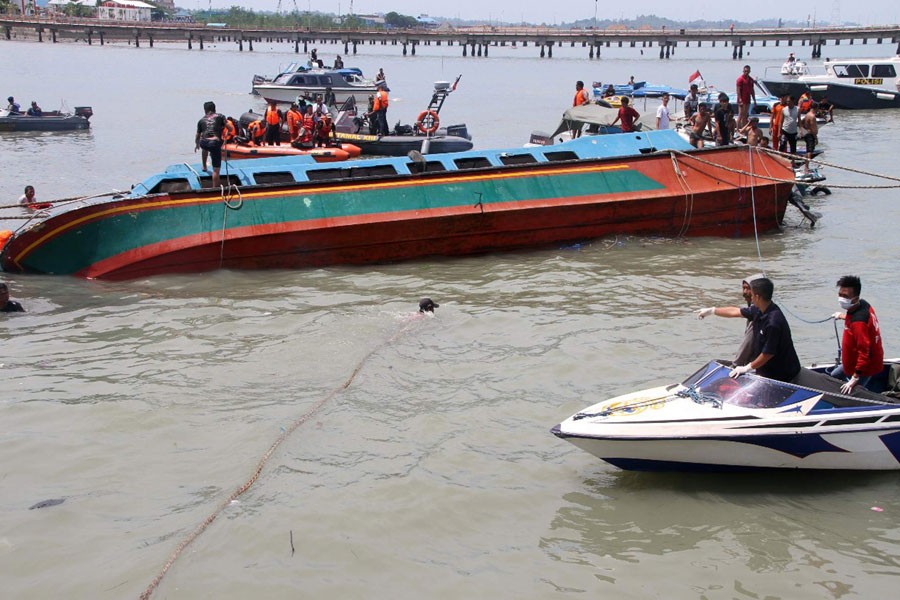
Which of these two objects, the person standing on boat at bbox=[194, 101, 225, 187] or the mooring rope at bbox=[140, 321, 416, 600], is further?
the person standing on boat at bbox=[194, 101, 225, 187]

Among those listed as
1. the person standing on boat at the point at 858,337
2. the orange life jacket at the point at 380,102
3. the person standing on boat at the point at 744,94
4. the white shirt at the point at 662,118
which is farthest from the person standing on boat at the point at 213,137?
the person standing on boat at the point at 744,94

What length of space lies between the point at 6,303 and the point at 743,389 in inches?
407

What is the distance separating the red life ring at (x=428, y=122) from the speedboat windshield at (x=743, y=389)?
19.7m

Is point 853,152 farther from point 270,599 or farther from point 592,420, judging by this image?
point 270,599

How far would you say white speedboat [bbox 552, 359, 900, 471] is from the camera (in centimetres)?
799

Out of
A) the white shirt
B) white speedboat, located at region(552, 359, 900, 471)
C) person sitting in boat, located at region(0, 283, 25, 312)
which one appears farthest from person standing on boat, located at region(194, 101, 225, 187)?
the white shirt

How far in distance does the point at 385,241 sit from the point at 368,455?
7711 millimetres

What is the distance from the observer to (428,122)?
2731cm

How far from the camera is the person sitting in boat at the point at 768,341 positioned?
8219mm

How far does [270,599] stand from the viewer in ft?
23.1

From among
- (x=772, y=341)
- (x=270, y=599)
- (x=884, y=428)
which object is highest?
(x=772, y=341)

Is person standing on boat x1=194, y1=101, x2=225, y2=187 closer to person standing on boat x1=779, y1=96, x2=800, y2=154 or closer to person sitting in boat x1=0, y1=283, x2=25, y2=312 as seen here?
person sitting in boat x1=0, y1=283, x2=25, y2=312

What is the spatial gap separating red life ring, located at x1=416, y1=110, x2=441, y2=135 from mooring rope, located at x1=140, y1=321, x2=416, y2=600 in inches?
615

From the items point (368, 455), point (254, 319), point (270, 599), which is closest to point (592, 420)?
point (368, 455)
